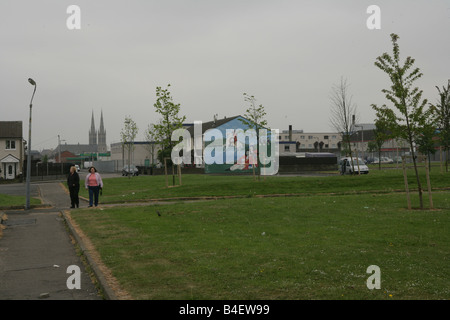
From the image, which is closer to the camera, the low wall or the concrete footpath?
the concrete footpath

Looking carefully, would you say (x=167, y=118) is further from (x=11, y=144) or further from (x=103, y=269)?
(x=11, y=144)

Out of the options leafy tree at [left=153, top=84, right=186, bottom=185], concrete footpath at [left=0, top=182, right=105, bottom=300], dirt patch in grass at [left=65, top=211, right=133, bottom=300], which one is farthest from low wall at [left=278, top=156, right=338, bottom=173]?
dirt patch in grass at [left=65, top=211, right=133, bottom=300]

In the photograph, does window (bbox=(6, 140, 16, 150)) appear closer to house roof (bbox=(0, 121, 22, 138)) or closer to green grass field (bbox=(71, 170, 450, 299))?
house roof (bbox=(0, 121, 22, 138))

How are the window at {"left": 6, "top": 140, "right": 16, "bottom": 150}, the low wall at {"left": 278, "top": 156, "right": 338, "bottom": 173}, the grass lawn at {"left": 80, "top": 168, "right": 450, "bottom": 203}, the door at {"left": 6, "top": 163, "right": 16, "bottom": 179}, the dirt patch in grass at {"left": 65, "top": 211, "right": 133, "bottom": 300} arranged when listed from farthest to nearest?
1. the window at {"left": 6, "top": 140, "right": 16, "bottom": 150}
2. the door at {"left": 6, "top": 163, "right": 16, "bottom": 179}
3. the low wall at {"left": 278, "top": 156, "right": 338, "bottom": 173}
4. the grass lawn at {"left": 80, "top": 168, "right": 450, "bottom": 203}
5. the dirt patch in grass at {"left": 65, "top": 211, "right": 133, "bottom": 300}

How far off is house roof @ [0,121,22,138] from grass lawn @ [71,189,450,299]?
180 ft

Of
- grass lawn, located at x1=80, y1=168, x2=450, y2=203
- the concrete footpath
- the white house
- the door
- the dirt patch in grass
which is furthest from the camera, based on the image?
the door

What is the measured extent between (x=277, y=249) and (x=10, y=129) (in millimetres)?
65599

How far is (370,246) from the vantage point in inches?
348

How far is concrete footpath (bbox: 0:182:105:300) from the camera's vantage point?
6.77m

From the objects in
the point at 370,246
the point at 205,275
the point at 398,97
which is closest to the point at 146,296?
the point at 205,275

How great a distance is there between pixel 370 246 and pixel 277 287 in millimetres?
3393

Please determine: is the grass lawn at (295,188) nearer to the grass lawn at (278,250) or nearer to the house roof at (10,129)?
the grass lawn at (278,250)

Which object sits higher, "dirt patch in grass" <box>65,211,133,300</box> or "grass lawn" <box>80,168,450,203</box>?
"grass lawn" <box>80,168,450,203</box>

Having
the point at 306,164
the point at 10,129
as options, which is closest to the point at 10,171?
the point at 10,129
